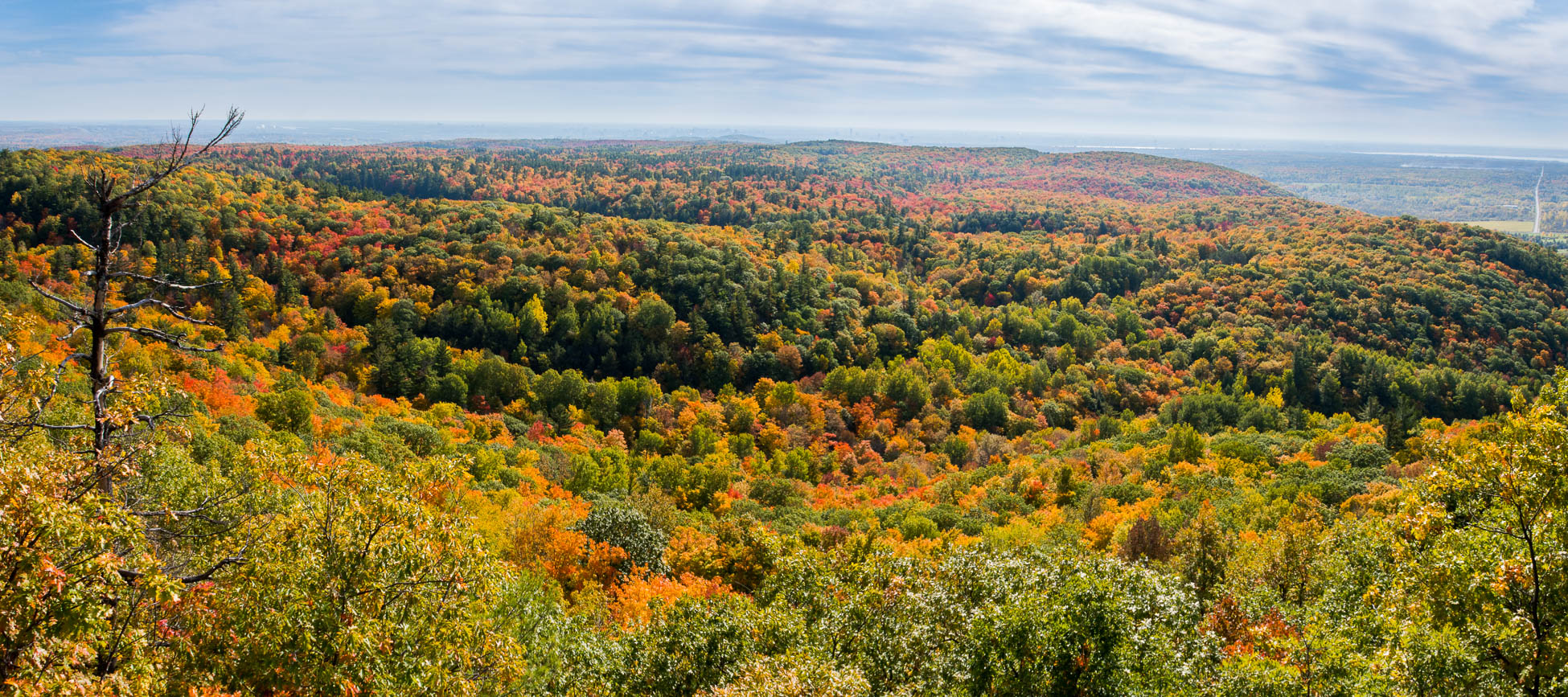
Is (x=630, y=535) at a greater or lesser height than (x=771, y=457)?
greater

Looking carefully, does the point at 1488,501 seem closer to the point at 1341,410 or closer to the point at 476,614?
the point at 476,614

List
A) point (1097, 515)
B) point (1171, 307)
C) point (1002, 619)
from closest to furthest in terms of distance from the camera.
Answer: point (1002, 619), point (1097, 515), point (1171, 307)

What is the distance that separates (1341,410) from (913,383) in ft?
186

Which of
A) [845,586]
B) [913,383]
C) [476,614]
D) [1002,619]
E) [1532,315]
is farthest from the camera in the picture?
[1532,315]

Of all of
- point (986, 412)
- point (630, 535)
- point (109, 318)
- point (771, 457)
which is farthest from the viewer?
point (986, 412)

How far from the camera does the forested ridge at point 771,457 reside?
40.1 ft

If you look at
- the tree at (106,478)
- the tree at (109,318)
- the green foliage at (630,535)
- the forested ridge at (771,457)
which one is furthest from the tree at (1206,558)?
the tree at (109,318)

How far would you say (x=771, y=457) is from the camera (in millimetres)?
78062

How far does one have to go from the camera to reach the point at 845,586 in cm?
2331

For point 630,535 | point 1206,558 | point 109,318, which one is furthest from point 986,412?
point 109,318

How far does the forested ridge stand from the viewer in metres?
12.2

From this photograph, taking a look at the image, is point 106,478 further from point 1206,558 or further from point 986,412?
point 986,412

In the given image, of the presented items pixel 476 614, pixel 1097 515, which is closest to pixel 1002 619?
pixel 476 614

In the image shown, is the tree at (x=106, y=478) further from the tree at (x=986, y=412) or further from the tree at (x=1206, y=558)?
the tree at (x=986, y=412)
